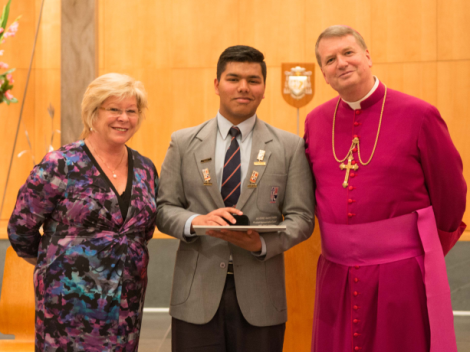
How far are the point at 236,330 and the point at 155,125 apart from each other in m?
3.94

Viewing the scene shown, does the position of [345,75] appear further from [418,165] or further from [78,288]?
[78,288]

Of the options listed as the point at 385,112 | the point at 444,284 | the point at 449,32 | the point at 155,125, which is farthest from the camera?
the point at 155,125

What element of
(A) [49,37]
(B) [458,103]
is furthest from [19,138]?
(B) [458,103]

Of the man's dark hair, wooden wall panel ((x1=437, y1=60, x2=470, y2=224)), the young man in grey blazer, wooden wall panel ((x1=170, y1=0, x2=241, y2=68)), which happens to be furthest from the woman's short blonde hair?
wooden wall panel ((x1=437, y1=60, x2=470, y2=224))

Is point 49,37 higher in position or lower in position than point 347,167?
higher

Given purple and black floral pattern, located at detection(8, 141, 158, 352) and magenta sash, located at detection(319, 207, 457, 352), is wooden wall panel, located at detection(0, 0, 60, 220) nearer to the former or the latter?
purple and black floral pattern, located at detection(8, 141, 158, 352)

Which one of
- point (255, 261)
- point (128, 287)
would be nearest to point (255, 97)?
point (255, 261)

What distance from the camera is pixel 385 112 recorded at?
7.61ft

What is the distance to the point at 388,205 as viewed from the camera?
2.20m

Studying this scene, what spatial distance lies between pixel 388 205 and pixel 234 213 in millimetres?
669

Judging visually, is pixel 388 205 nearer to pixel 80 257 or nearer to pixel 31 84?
pixel 80 257

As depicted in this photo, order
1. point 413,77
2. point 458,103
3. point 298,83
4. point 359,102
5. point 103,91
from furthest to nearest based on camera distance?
point 413,77, point 458,103, point 298,83, point 359,102, point 103,91

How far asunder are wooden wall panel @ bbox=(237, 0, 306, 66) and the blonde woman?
3713mm

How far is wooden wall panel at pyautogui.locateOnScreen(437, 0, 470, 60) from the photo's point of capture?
545 cm
